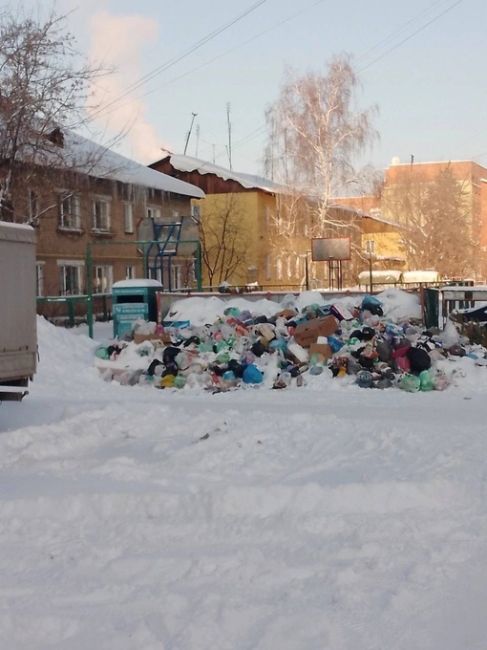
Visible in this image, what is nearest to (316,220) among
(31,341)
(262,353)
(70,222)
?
(70,222)

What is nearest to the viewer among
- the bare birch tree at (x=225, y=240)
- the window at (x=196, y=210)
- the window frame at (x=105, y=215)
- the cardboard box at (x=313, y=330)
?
the cardboard box at (x=313, y=330)

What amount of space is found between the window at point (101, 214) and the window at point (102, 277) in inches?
62.0

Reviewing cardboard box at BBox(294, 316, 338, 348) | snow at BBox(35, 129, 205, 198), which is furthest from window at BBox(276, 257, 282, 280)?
cardboard box at BBox(294, 316, 338, 348)

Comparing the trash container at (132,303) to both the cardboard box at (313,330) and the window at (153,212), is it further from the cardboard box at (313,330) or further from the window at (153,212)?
the window at (153,212)

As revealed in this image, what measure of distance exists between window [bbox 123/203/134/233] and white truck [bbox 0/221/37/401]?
26.7 m

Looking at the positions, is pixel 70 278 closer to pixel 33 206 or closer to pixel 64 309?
pixel 33 206

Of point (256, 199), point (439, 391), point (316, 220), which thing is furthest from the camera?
point (256, 199)

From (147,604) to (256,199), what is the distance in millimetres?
43590

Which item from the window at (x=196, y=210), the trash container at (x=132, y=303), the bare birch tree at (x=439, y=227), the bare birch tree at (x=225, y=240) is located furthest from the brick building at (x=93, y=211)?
the bare birch tree at (x=439, y=227)

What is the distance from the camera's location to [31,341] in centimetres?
902

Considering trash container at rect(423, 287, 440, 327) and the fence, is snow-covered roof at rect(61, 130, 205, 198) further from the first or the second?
trash container at rect(423, 287, 440, 327)

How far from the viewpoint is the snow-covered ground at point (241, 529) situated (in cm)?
423

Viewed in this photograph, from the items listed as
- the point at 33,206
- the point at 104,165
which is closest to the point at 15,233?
the point at 33,206

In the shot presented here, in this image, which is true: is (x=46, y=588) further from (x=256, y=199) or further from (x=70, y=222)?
(x=256, y=199)
